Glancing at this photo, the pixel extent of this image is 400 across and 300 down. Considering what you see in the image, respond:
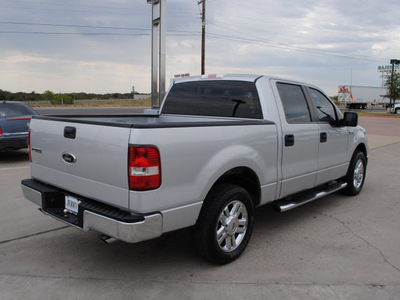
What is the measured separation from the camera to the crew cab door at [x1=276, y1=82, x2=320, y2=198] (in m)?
3.99

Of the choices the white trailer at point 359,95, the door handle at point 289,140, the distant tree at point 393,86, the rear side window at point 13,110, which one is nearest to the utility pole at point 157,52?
the rear side window at point 13,110

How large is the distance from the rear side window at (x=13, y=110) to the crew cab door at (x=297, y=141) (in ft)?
21.8

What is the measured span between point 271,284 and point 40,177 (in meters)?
2.41

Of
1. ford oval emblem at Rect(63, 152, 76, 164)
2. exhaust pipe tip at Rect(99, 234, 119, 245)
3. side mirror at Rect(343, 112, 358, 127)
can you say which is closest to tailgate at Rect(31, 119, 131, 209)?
ford oval emblem at Rect(63, 152, 76, 164)

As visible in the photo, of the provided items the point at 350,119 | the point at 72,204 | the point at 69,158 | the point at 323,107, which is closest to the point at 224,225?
the point at 72,204

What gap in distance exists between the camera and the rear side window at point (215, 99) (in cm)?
407

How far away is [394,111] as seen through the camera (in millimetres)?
39719

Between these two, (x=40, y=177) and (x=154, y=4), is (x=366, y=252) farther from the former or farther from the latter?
(x=154, y=4)

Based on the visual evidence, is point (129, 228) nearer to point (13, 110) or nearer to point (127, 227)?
point (127, 227)

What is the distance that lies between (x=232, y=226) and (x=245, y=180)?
1.70 ft

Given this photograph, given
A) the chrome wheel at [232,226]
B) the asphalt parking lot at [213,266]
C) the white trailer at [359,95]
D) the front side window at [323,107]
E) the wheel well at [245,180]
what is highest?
the white trailer at [359,95]

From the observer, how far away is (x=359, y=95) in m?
52.9

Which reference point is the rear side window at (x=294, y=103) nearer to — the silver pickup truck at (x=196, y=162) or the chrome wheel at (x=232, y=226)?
the silver pickup truck at (x=196, y=162)

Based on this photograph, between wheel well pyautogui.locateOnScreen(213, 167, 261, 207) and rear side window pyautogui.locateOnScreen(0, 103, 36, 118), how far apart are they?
670 centimetres
